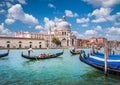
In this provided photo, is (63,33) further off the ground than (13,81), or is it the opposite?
(63,33)

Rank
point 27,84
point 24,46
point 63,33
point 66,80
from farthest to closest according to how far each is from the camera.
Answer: point 63,33 → point 24,46 → point 66,80 → point 27,84

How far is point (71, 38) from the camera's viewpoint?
93.4 m

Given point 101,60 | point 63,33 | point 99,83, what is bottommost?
point 99,83

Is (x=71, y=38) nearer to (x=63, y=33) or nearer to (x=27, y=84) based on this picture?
(x=63, y=33)

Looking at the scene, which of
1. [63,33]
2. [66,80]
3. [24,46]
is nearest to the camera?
[66,80]

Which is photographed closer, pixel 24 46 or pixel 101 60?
pixel 101 60

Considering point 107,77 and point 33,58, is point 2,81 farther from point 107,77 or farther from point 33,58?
point 33,58

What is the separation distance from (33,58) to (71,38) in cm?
7713

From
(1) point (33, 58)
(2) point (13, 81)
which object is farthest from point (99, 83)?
(1) point (33, 58)

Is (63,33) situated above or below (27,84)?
above

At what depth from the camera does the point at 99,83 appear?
8.16 meters

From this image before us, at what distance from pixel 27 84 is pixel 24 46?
5754cm

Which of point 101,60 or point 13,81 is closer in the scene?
point 13,81

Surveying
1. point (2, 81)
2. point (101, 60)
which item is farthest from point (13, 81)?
point (101, 60)
